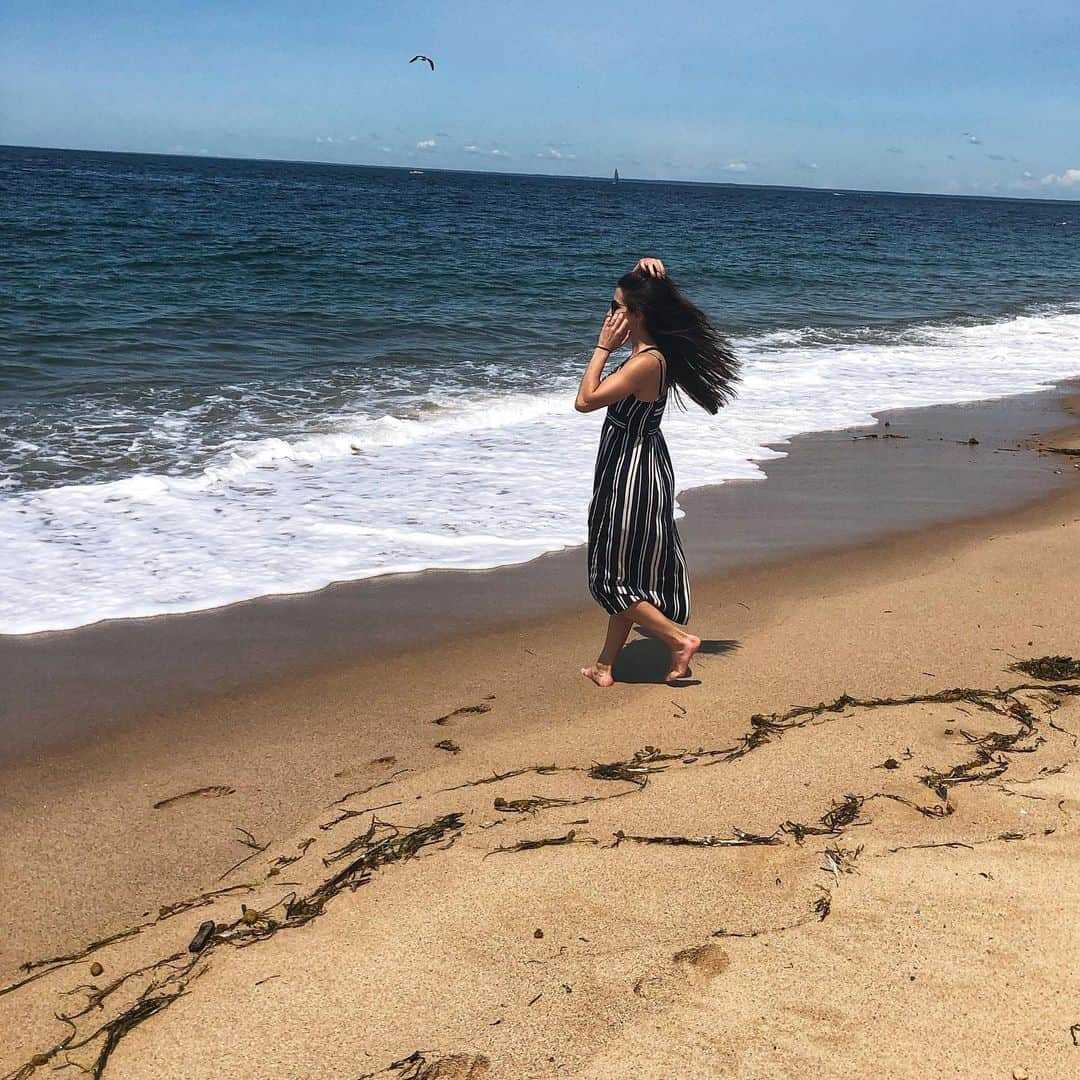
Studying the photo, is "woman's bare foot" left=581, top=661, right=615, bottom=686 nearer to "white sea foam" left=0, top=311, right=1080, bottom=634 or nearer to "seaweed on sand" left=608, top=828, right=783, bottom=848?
"seaweed on sand" left=608, top=828, right=783, bottom=848

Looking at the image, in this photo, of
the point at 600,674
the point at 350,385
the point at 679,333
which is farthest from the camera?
the point at 350,385

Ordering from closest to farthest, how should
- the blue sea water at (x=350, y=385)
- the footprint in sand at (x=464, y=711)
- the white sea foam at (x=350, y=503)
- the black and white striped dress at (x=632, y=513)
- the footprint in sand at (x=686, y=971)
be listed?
the footprint in sand at (x=686, y=971)
the footprint in sand at (x=464, y=711)
the black and white striped dress at (x=632, y=513)
the white sea foam at (x=350, y=503)
the blue sea water at (x=350, y=385)

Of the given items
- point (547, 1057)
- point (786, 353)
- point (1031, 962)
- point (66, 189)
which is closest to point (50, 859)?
point (547, 1057)

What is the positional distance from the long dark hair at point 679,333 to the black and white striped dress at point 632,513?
4.5 inches

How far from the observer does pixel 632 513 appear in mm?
4133

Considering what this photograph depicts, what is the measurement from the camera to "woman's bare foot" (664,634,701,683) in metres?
4.16

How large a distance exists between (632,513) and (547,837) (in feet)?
5.09

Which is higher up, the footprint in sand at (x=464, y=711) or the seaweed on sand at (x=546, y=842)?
the seaweed on sand at (x=546, y=842)

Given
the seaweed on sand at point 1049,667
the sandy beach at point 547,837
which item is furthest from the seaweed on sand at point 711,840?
the seaweed on sand at point 1049,667

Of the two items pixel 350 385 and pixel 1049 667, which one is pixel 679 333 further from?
pixel 350 385

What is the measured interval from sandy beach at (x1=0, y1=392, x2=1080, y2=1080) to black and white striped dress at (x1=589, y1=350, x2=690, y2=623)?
421 mm

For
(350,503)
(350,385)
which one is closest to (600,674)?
(350,503)

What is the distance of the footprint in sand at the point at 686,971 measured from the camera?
228cm

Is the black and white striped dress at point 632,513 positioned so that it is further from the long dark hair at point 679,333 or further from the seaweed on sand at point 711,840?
the seaweed on sand at point 711,840
